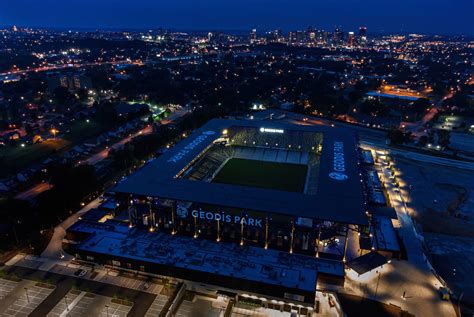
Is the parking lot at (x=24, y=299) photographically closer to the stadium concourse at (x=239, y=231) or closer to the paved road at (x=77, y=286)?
the paved road at (x=77, y=286)

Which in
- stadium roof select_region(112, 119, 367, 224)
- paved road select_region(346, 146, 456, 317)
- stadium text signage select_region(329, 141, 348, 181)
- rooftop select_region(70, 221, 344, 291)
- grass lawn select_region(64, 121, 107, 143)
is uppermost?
stadium text signage select_region(329, 141, 348, 181)

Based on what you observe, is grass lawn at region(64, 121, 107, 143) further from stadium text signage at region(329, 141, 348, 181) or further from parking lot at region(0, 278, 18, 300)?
stadium text signage at region(329, 141, 348, 181)

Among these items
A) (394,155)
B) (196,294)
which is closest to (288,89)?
(394,155)

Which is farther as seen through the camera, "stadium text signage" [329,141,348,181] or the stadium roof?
"stadium text signage" [329,141,348,181]

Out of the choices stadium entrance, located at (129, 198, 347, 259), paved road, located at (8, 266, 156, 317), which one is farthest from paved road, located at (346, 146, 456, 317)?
paved road, located at (8, 266, 156, 317)

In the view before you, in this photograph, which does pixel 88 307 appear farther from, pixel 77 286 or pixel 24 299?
pixel 24 299

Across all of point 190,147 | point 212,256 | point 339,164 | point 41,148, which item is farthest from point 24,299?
point 41,148

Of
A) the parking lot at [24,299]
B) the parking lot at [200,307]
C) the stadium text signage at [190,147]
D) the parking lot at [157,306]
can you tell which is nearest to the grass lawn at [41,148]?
the stadium text signage at [190,147]
